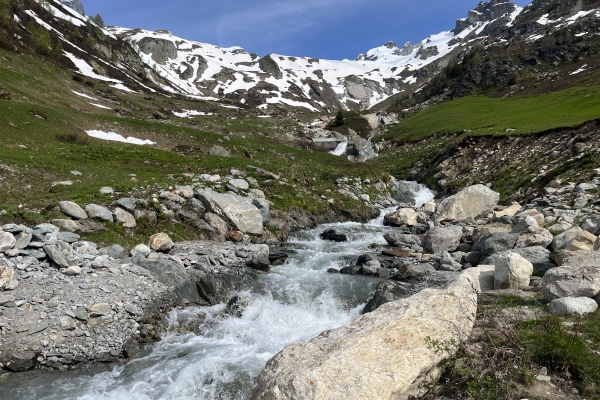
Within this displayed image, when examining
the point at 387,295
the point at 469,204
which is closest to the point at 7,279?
the point at 387,295

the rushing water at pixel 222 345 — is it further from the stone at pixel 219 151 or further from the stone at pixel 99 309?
the stone at pixel 219 151

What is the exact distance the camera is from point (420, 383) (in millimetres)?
5648

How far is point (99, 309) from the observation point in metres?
10.8

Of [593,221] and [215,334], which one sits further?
[593,221]

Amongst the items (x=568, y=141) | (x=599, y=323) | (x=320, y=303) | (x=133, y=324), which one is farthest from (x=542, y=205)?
(x=133, y=324)

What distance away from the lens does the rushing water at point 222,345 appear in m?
8.59

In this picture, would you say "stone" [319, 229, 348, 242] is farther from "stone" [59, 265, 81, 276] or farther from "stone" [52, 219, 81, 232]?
"stone" [59, 265, 81, 276]

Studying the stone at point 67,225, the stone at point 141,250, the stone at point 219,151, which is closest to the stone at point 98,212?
the stone at point 67,225

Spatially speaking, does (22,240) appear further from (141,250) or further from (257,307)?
(257,307)

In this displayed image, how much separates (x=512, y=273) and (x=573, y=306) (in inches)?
101

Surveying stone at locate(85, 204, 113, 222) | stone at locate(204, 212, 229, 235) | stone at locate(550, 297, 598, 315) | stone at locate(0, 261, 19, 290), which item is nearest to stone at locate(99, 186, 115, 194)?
stone at locate(85, 204, 113, 222)

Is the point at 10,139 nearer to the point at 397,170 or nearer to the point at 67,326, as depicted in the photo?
the point at 67,326

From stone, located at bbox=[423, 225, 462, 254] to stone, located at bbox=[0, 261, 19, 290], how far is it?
59.3 ft

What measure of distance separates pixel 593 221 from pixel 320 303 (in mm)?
11170
